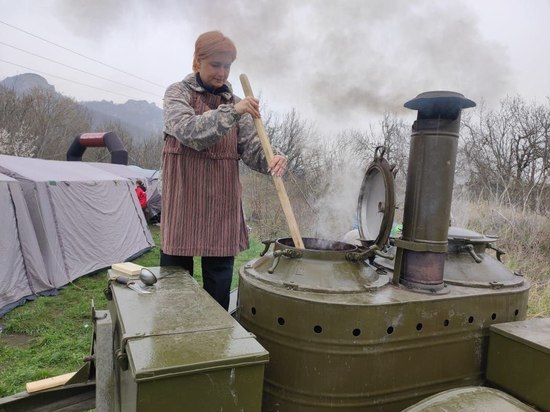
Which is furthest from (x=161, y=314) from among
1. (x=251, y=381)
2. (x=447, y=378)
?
(x=447, y=378)

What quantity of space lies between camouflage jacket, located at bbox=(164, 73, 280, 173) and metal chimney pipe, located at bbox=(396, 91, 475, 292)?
2.71ft

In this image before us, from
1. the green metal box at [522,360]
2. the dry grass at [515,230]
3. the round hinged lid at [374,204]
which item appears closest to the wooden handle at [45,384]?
the round hinged lid at [374,204]

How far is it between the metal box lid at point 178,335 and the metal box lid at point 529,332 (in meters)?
1.32

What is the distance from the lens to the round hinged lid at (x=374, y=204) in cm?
235

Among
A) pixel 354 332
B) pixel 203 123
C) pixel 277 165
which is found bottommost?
pixel 354 332

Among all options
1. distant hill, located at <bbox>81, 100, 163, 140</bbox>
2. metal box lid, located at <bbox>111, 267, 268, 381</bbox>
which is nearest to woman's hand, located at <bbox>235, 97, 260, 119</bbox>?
metal box lid, located at <bbox>111, 267, 268, 381</bbox>

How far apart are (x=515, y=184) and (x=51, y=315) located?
40.2 ft

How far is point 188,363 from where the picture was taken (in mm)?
1314

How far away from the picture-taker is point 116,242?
361 inches

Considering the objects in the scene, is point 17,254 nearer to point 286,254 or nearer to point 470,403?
point 286,254

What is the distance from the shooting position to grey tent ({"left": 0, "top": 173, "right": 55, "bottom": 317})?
6.20 metres

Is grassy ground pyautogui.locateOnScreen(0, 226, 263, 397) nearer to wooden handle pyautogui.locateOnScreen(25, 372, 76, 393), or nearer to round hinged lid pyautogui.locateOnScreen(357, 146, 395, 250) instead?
wooden handle pyautogui.locateOnScreen(25, 372, 76, 393)

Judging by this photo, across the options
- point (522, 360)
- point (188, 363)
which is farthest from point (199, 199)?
point (522, 360)

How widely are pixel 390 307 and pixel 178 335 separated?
96 centimetres
